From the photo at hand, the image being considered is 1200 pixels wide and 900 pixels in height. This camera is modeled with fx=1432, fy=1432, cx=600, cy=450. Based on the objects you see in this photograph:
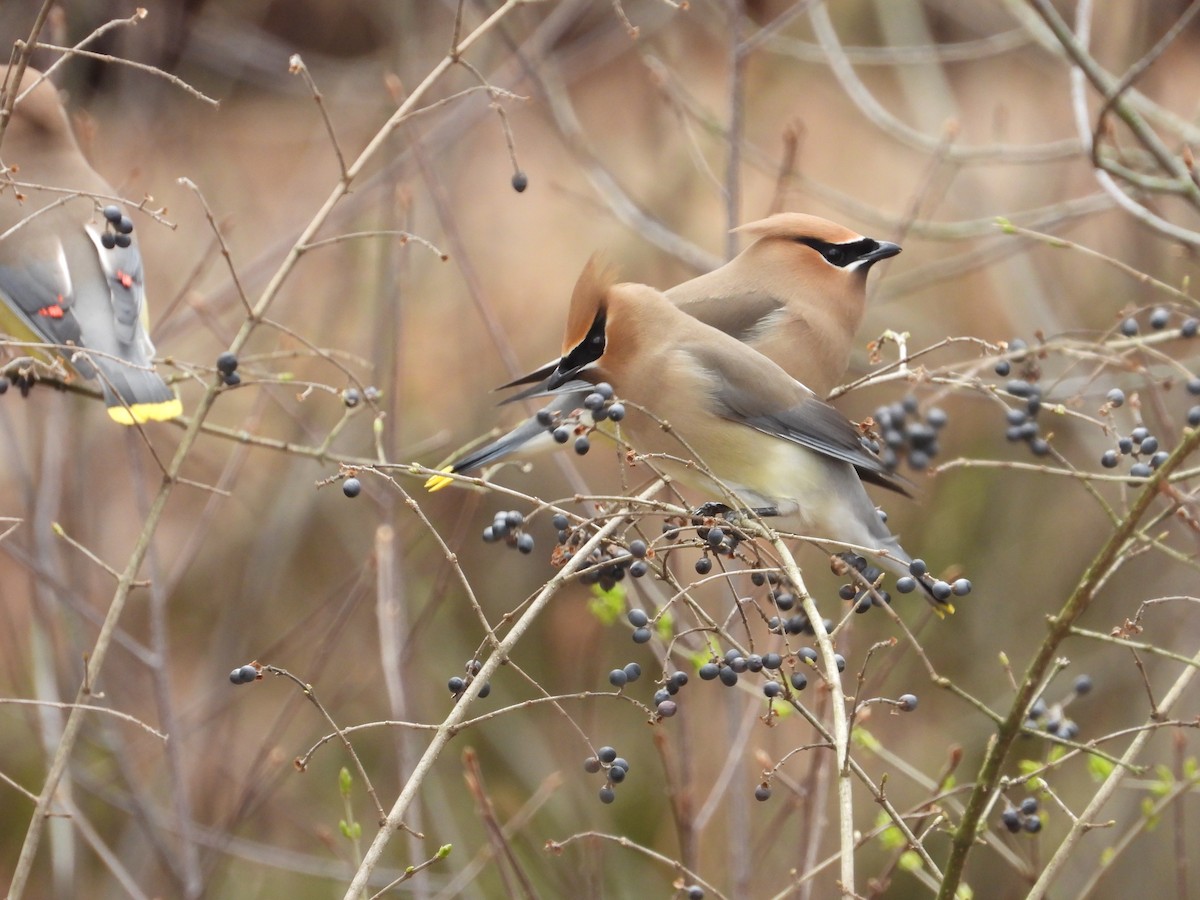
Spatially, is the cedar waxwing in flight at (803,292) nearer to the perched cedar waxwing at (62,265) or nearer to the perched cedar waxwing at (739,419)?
the perched cedar waxwing at (739,419)

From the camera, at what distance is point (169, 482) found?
2238 mm

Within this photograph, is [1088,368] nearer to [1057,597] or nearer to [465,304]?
[1057,597]

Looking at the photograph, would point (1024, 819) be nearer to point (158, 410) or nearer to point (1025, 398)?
point (1025, 398)

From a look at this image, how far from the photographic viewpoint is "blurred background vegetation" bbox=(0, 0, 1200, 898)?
565 centimetres

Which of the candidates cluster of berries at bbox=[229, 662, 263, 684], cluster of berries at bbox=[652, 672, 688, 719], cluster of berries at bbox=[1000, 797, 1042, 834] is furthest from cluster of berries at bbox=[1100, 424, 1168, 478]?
cluster of berries at bbox=[229, 662, 263, 684]

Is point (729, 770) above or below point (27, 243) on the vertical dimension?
below

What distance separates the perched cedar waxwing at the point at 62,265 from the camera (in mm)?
3281

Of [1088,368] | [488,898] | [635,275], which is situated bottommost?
[488,898]

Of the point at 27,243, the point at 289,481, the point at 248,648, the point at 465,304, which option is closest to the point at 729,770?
the point at 27,243

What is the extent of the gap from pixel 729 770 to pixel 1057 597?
4.32 m

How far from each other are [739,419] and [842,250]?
541 mm

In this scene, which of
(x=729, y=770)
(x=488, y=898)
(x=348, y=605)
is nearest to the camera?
(x=729, y=770)

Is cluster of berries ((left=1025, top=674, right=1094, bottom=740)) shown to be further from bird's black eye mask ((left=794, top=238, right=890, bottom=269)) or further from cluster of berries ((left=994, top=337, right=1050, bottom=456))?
bird's black eye mask ((left=794, top=238, right=890, bottom=269))

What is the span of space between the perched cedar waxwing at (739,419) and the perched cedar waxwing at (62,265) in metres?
1.00
